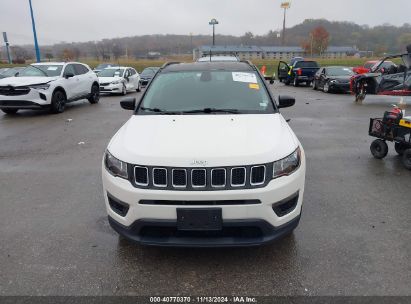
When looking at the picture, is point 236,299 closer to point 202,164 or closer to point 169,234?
point 169,234

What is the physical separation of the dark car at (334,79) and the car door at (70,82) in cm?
1249

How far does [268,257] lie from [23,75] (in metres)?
11.9

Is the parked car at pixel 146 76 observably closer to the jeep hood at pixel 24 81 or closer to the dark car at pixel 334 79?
the dark car at pixel 334 79

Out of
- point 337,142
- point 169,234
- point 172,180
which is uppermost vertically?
point 172,180

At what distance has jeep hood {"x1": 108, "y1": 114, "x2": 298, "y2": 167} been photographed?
9.45ft

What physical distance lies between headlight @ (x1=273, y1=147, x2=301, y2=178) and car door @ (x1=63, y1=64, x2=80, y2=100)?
1116cm

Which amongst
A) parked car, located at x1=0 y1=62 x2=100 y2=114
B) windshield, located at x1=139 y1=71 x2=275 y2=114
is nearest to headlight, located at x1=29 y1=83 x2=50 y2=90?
parked car, located at x1=0 y1=62 x2=100 y2=114

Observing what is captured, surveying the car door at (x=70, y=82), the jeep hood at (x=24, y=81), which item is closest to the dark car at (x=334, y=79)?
the car door at (x=70, y=82)

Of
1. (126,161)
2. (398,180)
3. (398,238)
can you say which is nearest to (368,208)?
(398,238)

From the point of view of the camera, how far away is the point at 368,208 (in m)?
4.29

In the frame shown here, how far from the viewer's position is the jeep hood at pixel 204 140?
2.88 meters

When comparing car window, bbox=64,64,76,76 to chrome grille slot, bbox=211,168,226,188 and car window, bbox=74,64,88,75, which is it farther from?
chrome grille slot, bbox=211,168,226,188

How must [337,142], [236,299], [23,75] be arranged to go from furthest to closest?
[23,75] < [337,142] < [236,299]

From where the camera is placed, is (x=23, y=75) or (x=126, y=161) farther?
(x=23, y=75)
